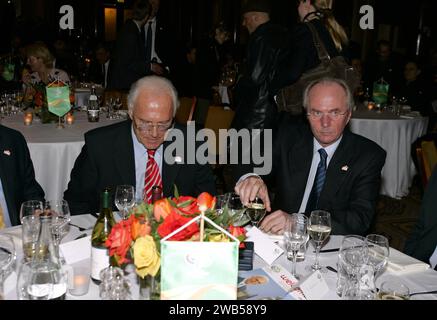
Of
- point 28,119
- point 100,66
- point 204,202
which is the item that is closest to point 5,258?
point 204,202

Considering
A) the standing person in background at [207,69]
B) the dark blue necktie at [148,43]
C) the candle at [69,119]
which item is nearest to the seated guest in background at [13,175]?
the candle at [69,119]

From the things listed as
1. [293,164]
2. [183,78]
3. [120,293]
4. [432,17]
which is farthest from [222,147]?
A: [432,17]

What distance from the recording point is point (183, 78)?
28.2 feet

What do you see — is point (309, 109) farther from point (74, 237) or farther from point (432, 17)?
point (432, 17)

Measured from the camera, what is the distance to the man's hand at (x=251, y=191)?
7.22ft

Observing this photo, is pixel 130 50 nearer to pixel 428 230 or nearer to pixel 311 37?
pixel 311 37

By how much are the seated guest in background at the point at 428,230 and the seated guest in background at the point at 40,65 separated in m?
4.55

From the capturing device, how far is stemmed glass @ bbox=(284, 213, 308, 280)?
174 centimetres

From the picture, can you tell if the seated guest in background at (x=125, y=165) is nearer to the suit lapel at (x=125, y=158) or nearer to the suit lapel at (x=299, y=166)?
the suit lapel at (x=125, y=158)

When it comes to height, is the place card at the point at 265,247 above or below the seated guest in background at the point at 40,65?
below

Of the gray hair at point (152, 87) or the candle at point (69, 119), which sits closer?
the gray hair at point (152, 87)

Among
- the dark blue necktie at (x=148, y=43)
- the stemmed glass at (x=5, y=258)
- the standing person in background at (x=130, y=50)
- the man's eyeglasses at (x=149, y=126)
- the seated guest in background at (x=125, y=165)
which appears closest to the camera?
the stemmed glass at (x=5, y=258)

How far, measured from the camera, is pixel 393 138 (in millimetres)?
5469

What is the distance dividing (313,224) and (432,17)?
10.6 meters
